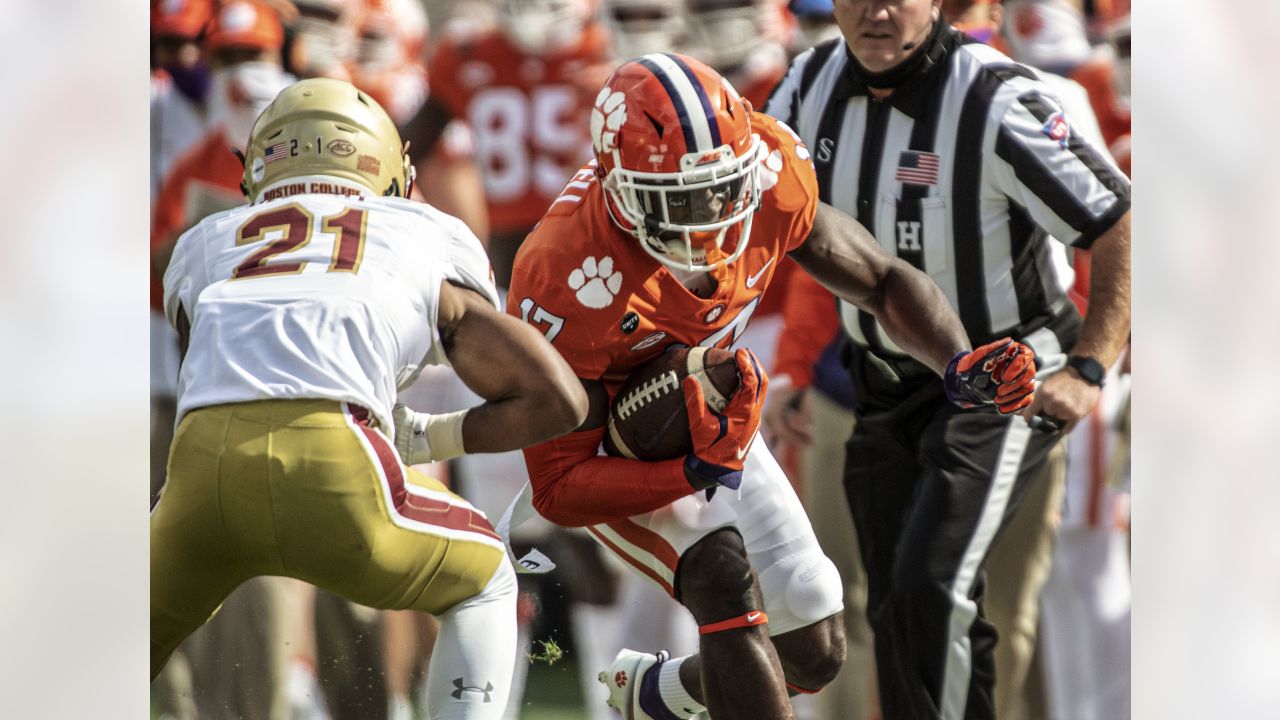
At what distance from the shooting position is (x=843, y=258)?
11.0ft

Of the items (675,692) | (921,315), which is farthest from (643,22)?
(675,692)

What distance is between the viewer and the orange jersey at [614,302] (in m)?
3.11

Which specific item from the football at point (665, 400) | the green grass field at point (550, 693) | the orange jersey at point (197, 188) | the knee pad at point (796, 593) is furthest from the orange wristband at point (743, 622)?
the orange jersey at point (197, 188)

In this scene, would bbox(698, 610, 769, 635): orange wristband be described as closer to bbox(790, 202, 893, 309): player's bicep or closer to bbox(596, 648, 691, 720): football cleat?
bbox(596, 648, 691, 720): football cleat

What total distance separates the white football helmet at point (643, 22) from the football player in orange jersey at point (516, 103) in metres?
0.09

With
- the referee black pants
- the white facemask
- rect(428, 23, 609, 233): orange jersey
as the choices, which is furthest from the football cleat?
the white facemask

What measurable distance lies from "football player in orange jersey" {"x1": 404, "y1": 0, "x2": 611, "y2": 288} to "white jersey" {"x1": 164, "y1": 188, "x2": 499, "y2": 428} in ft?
1.45

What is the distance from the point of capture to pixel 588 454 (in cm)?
318

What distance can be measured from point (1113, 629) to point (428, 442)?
5.80ft

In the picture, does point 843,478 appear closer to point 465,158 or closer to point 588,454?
point 588,454

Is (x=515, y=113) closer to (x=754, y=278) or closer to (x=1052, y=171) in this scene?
(x=754, y=278)

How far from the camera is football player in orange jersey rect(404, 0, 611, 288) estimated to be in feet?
11.5

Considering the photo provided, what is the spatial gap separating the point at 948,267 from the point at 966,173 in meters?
0.23
